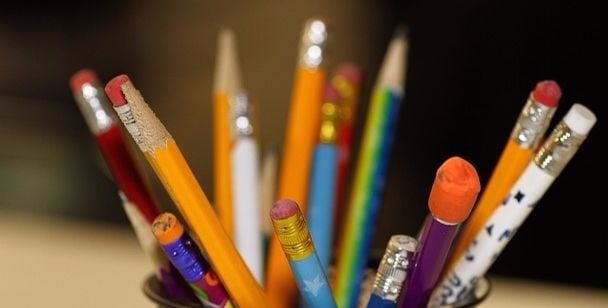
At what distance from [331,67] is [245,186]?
0.24 m

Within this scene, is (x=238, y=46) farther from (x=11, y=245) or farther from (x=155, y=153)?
(x=155, y=153)

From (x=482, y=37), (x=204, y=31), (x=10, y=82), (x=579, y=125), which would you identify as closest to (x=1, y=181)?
(x=10, y=82)

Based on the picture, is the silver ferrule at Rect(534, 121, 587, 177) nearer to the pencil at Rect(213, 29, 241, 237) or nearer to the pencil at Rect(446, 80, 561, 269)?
the pencil at Rect(446, 80, 561, 269)

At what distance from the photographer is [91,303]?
1.62ft

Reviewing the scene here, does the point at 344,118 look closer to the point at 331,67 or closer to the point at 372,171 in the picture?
the point at 372,171

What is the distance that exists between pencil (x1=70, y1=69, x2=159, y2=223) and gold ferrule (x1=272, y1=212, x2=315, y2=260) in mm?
85

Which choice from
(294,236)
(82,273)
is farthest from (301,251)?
(82,273)

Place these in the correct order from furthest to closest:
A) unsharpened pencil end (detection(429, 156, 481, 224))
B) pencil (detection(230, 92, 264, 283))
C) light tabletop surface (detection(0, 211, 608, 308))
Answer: light tabletop surface (detection(0, 211, 608, 308)) < pencil (detection(230, 92, 264, 283)) < unsharpened pencil end (detection(429, 156, 481, 224))

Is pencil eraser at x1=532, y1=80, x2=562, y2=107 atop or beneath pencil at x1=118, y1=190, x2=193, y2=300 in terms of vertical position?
atop

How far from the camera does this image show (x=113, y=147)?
33 centimetres

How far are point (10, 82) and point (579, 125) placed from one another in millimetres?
455

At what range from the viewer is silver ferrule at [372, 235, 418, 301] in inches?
10.3

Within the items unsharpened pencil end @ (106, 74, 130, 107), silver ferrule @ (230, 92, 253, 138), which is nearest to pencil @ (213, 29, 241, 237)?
silver ferrule @ (230, 92, 253, 138)

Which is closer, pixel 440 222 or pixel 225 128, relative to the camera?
pixel 440 222
